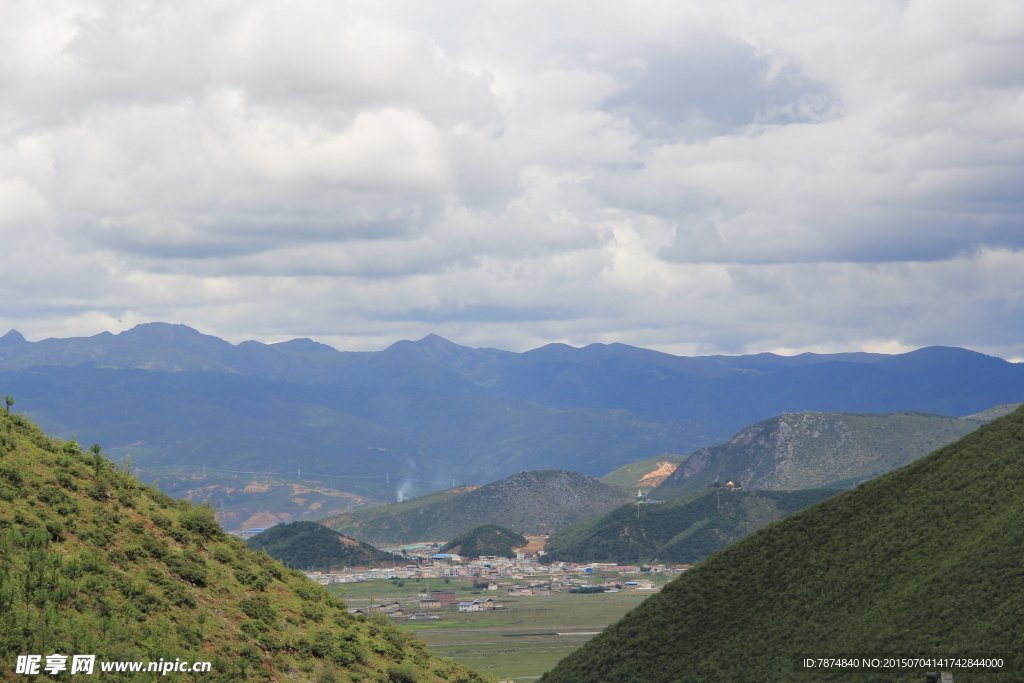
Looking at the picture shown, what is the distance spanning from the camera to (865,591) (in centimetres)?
8531

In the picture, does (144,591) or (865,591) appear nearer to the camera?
(144,591)

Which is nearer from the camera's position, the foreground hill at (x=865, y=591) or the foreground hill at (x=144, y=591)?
the foreground hill at (x=144, y=591)

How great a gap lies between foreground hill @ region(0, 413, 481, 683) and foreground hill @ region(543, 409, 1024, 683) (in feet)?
119

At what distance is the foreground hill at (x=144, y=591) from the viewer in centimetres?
3841

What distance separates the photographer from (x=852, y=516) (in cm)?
9919

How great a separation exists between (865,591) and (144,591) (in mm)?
63497

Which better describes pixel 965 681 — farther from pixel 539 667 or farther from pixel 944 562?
pixel 539 667

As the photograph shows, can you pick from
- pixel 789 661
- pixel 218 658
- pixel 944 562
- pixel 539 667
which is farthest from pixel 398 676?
pixel 539 667

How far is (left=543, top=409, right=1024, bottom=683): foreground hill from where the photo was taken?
72.9m

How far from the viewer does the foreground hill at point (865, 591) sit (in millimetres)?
72938

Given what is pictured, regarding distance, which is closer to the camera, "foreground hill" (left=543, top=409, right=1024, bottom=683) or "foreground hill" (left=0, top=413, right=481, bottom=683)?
"foreground hill" (left=0, top=413, right=481, bottom=683)

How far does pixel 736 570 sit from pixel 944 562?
81.9 feet

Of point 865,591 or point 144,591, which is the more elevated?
point 144,591

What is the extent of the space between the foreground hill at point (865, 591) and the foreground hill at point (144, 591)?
3623 cm
